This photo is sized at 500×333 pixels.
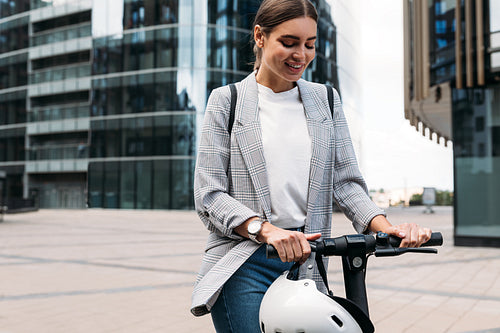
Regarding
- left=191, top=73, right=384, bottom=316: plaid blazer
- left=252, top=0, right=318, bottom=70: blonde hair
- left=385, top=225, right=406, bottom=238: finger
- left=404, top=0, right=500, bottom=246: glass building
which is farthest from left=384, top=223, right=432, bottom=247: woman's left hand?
left=404, top=0, right=500, bottom=246: glass building

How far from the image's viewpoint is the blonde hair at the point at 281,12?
149cm

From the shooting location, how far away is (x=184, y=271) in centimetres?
754

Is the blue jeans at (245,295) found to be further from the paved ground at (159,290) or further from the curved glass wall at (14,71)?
the curved glass wall at (14,71)

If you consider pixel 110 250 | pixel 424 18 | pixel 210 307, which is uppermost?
pixel 424 18

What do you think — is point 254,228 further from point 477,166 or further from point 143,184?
point 143,184

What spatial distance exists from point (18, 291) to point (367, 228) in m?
5.52

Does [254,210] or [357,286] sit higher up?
[254,210]

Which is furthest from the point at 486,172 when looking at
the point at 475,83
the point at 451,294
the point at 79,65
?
the point at 79,65

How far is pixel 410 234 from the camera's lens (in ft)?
4.50

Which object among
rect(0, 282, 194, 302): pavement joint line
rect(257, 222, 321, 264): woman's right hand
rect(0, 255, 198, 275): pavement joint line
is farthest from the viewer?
rect(0, 255, 198, 275): pavement joint line

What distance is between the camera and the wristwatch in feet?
4.55

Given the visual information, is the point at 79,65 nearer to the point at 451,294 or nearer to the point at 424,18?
the point at 424,18

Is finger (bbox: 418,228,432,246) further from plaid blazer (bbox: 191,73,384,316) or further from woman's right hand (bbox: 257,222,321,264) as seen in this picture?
woman's right hand (bbox: 257,222,321,264)

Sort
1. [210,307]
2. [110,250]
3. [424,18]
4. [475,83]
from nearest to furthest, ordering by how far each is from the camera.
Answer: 1. [210,307]
2. [110,250]
3. [475,83]
4. [424,18]
